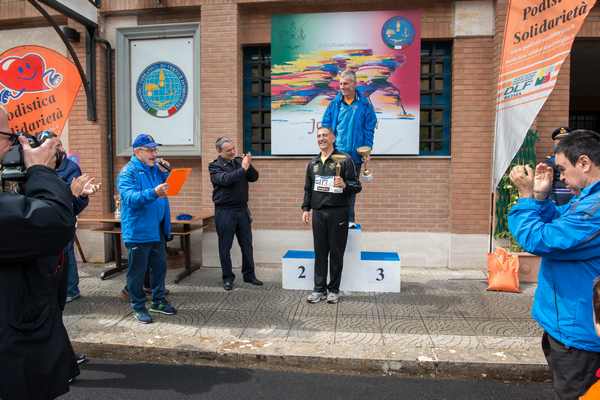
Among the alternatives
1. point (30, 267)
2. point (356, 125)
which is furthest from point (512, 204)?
point (30, 267)

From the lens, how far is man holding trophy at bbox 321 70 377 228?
5.58 metres

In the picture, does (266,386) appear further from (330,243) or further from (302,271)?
(302,271)

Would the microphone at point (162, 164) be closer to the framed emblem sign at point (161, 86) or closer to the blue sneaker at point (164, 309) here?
the blue sneaker at point (164, 309)

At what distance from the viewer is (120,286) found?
6.16 m

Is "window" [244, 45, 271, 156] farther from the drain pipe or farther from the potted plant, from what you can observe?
the potted plant

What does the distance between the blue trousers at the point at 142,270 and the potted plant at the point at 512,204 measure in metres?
4.42

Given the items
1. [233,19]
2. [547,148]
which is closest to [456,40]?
[547,148]

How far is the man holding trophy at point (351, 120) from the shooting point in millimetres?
5582

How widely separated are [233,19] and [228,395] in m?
5.61

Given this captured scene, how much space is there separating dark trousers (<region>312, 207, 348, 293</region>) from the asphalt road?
5.70 feet

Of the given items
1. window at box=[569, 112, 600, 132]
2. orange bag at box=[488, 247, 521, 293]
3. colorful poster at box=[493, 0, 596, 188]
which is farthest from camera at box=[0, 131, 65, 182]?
→ window at box=[569, 112, 600, 132]

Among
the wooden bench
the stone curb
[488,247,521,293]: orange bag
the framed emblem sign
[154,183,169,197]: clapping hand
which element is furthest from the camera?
the framed emblem sign

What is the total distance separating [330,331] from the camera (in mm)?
4410

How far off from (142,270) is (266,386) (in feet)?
6.17
